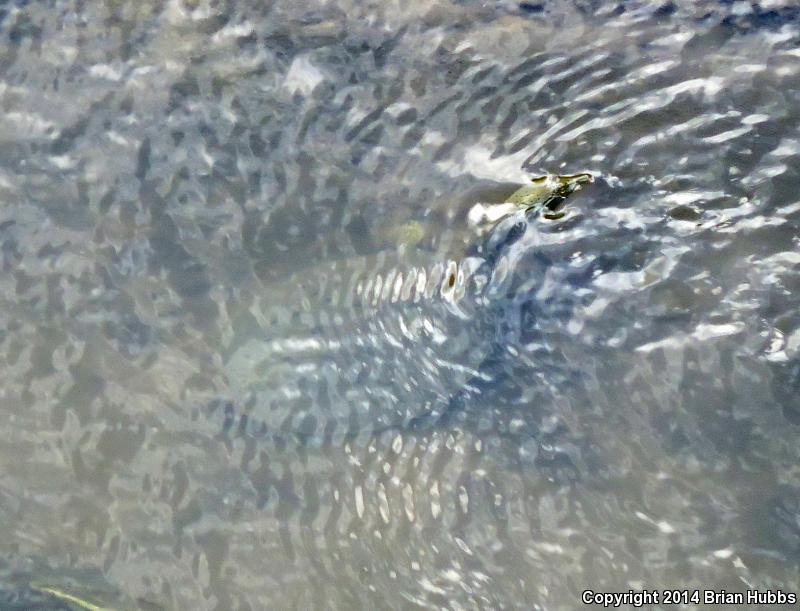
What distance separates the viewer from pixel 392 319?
5.85 ft

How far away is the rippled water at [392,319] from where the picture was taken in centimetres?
157

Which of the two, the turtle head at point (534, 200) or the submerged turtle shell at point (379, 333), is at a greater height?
the turtle head at point (534, 200)

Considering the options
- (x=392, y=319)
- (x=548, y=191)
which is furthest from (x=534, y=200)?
(x=392, y=319)

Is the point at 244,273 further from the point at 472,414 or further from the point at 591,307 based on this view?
the point at 591,307

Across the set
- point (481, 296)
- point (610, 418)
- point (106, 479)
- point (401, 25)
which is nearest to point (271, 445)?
point (106, 479)

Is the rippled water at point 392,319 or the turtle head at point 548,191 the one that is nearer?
the rippled water at point 392,319

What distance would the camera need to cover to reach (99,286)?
1.90m

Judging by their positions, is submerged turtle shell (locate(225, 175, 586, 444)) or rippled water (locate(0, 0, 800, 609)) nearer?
rippled water (locate(0, 0, 800, 609))

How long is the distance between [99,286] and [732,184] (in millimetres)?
1491

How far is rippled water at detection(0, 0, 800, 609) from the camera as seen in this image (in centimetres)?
157

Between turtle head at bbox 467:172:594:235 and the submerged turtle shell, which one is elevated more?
turtle head at bbox 467:172:594:235

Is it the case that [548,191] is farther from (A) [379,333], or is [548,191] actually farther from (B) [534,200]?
(A) [379,333]

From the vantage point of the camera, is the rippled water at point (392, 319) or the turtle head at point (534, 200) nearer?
the rippled water at point (392, 319)

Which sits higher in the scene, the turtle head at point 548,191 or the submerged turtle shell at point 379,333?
the turtle head at point 548,191
